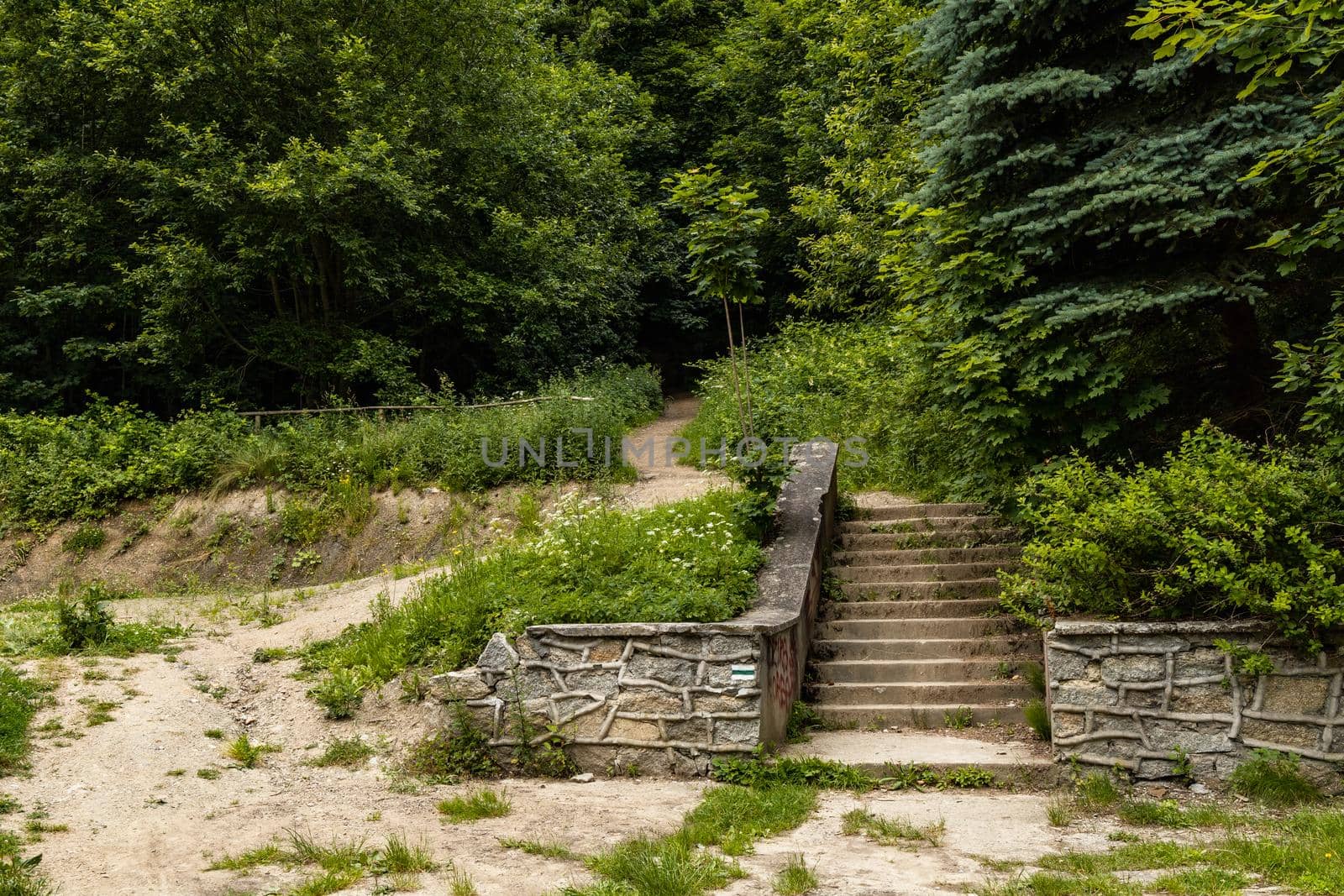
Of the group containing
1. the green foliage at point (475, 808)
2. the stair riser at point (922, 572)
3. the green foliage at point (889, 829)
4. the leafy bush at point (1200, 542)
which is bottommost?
the green foliage at point (475, 808)

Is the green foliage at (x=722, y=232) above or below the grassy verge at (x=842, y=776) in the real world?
above

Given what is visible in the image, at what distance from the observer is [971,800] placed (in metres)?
5.97

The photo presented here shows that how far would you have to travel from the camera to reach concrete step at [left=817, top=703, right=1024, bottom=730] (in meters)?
7.24

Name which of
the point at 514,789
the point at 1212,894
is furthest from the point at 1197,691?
the point at 514,789

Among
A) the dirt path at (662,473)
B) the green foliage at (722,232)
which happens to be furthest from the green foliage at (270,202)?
the green foliage at (722,232)

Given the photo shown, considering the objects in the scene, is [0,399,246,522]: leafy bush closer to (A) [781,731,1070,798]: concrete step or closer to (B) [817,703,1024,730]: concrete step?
(B) [817,703,1024,730]: concrete step

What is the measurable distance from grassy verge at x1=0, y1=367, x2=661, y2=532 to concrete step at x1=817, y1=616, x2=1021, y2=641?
247 inches

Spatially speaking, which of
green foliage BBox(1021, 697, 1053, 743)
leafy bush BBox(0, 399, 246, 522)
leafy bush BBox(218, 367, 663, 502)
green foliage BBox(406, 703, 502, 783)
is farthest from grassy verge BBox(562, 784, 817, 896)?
leafy bush BBox(0, 399, 246, 522)

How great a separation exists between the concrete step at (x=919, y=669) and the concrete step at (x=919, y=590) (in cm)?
85

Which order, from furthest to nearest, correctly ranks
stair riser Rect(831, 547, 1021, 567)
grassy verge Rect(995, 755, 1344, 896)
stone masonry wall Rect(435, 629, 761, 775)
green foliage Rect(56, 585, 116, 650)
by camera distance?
stair riser Rect(831, 547, 1021, 567)
green foliage Rect(56, 585, 116, 650)
stone masonry wall Rect(435, 629, 761, 775)
grassy verge Rect(995, 755, 1344, 896)

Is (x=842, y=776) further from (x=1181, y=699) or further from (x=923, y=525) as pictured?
(x=923, y=525)

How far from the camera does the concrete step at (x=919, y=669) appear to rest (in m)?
7.71

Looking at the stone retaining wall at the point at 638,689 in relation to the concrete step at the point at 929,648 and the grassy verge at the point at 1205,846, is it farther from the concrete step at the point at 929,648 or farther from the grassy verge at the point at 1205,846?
the grassy verge at the point at 1205,846

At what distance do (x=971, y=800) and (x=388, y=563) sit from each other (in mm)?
8888
